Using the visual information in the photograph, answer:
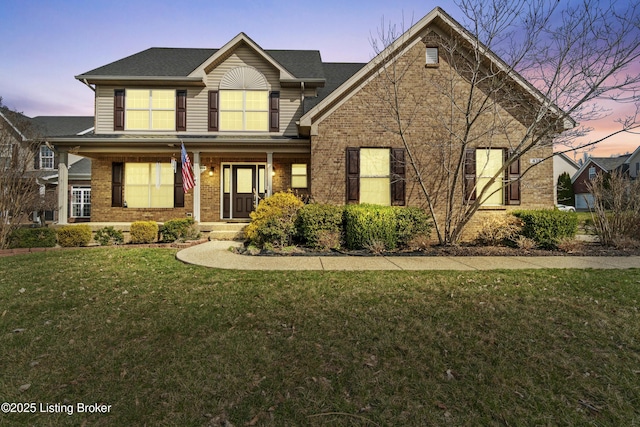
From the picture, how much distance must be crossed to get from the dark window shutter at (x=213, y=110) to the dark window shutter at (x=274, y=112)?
222cm

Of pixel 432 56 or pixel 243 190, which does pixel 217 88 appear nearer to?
pixel 243 190

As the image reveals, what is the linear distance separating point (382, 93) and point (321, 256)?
19.3ft

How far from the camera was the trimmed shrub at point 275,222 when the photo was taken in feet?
27.2

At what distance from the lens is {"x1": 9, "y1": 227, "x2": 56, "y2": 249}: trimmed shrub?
8.69 m

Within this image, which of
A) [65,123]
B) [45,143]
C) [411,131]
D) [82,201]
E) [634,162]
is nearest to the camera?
[411,131]

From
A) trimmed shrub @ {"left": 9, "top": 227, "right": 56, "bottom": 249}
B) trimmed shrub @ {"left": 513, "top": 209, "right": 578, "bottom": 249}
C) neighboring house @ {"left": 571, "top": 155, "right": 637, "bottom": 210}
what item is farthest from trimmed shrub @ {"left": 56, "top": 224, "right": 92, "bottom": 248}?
neighboring house @ {"left": 571, "top": 155, "right": 637, "bottom": 210}

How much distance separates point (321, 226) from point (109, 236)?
6.87m

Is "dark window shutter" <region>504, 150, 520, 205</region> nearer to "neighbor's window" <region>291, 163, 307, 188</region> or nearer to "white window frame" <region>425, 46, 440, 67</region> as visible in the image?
"white window frame" <region>425, 46, 440, 67</region>

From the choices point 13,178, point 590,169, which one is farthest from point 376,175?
point 590,169

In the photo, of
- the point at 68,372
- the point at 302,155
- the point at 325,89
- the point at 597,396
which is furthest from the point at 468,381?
the point at 325,89

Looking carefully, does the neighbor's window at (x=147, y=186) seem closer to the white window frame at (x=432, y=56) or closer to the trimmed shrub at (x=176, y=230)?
the trimmed shrub at (x=176, y=230)

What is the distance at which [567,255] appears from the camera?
24.9 feet

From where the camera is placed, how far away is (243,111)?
1280 cm

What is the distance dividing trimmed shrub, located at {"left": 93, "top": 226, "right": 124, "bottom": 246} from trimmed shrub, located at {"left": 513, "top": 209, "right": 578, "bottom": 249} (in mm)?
12223
